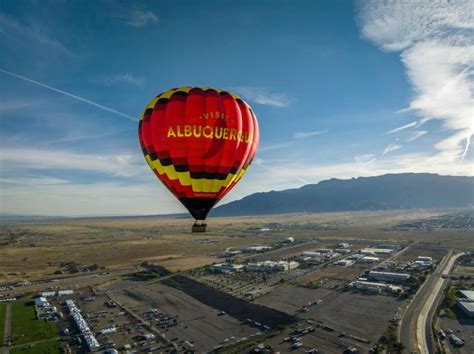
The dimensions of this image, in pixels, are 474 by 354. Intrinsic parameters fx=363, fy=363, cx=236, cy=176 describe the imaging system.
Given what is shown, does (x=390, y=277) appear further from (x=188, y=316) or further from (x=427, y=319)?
(x=188, y=316)

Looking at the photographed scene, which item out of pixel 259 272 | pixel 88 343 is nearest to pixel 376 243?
pixel 259 272

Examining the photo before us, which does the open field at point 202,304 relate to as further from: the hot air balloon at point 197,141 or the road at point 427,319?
the hot air balloon at point 197,141

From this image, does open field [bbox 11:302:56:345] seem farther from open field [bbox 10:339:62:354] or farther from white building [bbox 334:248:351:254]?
white building [bbox 334:248:351:254]

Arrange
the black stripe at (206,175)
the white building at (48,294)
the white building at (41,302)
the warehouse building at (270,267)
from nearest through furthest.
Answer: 1. the black stripe at (206,175)
2. the white building at (41,302)
3. the white building at (48,294)
4. the warehouse building at (270,267)

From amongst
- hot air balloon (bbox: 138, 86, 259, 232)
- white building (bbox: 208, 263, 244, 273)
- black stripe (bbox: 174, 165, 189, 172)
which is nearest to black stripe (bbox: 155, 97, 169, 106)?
hot air balloon (bbox: 138, 86, 259, 232)

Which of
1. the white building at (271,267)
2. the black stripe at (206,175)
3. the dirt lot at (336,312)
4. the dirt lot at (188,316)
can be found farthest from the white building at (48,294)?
the black stripe at (206,175)

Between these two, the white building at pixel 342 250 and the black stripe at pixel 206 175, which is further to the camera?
the white building at pixel 342 250
